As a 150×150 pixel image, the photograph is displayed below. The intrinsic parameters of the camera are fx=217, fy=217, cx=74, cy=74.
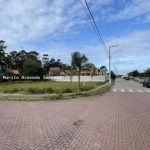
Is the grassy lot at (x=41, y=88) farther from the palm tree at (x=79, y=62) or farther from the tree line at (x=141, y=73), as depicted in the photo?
the tree line at (x=141, y=73)

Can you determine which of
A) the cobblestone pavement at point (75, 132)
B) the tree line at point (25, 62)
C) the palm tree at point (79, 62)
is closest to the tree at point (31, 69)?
the tree line at point (25, 62)

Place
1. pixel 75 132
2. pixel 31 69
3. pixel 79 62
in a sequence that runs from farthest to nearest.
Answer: pixel 31 69 → pixel 79 62 → pixel 75 132

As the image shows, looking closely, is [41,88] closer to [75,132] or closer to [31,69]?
[75,132]

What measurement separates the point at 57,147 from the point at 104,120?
3.77 m

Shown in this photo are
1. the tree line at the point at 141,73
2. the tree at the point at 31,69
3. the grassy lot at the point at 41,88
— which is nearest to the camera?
the grassy lot at the point at 41,88

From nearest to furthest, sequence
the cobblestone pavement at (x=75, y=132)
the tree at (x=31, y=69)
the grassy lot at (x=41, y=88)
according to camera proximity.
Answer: the cobblestone pavement at (x=75, y=132) → the grassy lot at (x=41, y=88) → the tree at (x=31, y=69)

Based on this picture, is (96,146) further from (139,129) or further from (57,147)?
(139,129)

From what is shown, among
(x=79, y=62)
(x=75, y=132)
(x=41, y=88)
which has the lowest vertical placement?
(x=75, y=132)

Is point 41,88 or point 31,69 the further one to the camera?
point 31,69

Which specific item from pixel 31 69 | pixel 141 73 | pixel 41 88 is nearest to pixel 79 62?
pixel 41 88

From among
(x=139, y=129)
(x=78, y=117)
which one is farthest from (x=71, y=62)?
(x=139, y=129)

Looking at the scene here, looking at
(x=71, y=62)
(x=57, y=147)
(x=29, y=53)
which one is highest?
(x=29, y=53)

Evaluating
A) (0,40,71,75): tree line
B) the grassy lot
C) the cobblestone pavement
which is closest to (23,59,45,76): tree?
(0,40,71,75): tree line

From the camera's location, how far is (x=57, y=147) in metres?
5.59
